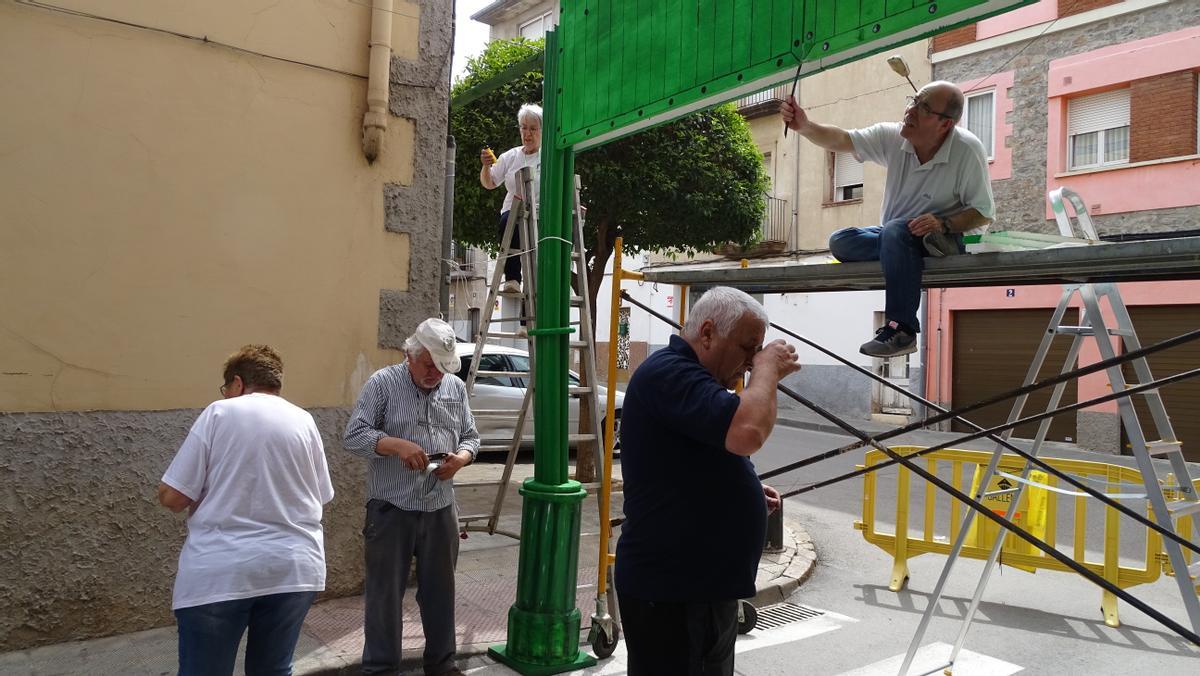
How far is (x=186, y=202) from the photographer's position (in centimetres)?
476

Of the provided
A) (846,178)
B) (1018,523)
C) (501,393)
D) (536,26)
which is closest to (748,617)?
(1018,523)

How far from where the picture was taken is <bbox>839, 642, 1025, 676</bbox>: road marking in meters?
4.58

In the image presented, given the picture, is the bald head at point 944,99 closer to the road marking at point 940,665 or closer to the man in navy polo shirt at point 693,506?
the man in navy polo shirt at point 693,506

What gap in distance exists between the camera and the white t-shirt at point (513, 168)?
6.05 meters

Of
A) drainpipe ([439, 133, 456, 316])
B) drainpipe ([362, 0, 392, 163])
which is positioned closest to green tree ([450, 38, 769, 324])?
drainpipe ([439, 133, 456, 316])

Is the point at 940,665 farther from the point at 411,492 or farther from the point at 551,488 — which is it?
the point at 411,492

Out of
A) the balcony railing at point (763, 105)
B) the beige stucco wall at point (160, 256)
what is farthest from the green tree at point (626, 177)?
the balcony railing at point (763, 105)

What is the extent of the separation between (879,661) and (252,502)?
3529 millimetres

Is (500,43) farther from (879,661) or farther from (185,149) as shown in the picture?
(879,661)

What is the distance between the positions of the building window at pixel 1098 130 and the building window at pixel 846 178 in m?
4.44

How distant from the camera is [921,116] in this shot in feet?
11.2

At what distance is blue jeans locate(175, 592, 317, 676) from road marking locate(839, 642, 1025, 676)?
9.71 ft

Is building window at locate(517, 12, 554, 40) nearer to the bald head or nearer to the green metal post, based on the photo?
the green metal post

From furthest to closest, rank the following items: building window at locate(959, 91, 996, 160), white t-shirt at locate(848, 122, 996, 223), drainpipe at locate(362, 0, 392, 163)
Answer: building window at locate(959, 91, 996, 160) < drainpipe at locate(362, 0, 392, 163) < white t-shirt at locate(848, 122, 996, 223)
